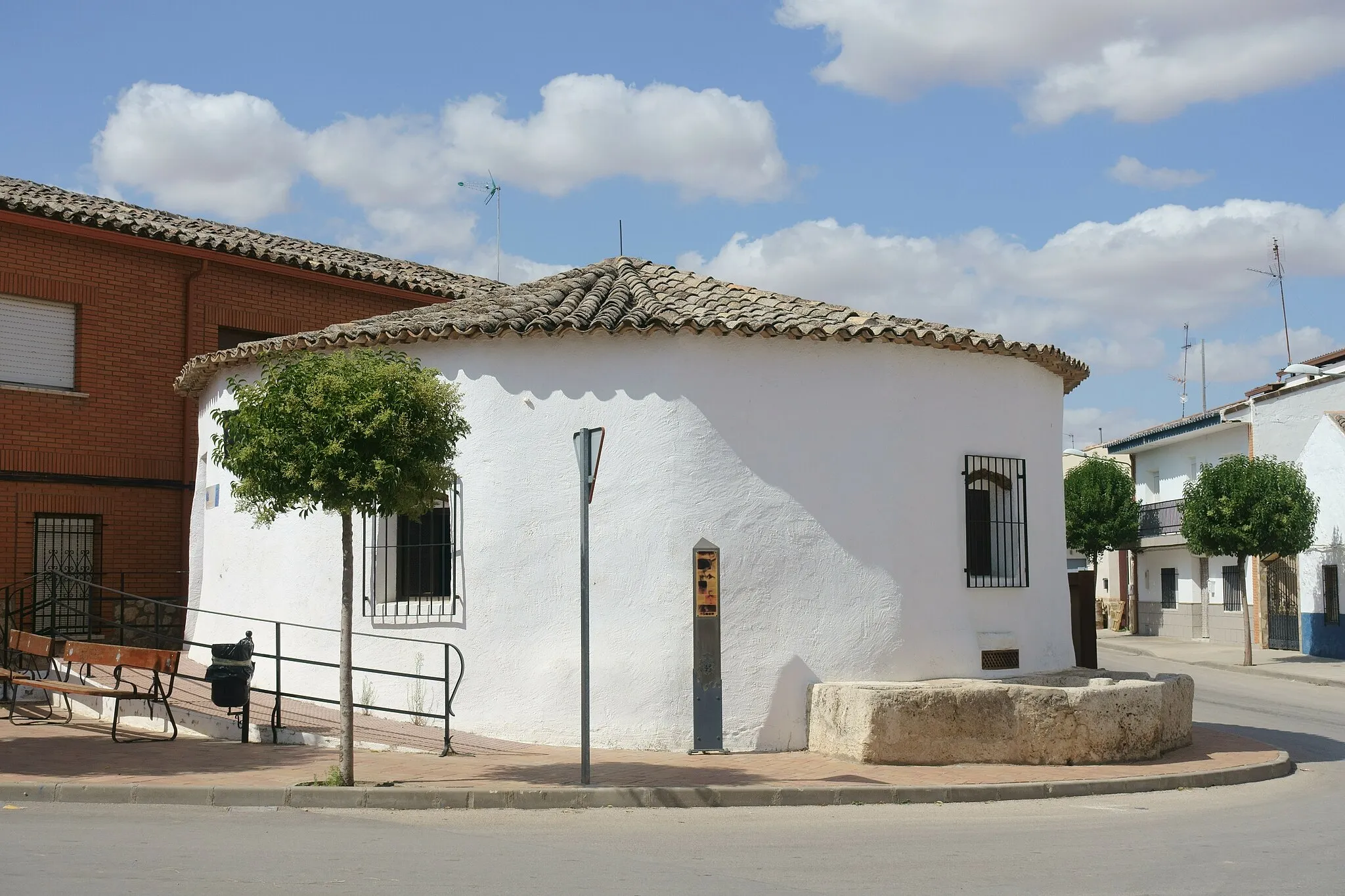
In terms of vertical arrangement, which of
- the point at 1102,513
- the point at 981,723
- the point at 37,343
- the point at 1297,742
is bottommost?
the point at 1297,742

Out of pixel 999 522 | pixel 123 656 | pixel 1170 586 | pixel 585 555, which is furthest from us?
pixel 1170 586

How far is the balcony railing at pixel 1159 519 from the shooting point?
Result: 125 feet

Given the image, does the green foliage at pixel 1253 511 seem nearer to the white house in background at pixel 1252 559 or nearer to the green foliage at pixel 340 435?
the white house in background at pixel 1252 559

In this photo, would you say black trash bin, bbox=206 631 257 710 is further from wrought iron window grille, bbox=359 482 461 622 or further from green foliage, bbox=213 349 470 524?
green foliage, bbox=213 349 470 524

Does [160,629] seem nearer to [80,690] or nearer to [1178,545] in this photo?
[80,690]

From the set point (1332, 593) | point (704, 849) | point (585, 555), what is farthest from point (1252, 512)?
point (704, 849)

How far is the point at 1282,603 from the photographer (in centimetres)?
3138

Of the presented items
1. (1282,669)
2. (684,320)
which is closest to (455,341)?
(684,320)

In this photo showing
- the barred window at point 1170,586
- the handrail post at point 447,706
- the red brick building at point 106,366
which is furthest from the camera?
the barred window at point 1170,586

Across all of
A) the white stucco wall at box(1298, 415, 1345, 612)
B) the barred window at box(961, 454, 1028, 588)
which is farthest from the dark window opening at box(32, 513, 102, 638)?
the white stucco wall at box(1298, 415, 1345, 612)

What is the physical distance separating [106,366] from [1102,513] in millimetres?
30762

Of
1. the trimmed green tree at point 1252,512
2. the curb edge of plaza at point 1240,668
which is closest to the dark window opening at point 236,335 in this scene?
the curb edge of plaza at point 1240,668

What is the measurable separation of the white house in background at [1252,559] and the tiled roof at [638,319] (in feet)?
59.0

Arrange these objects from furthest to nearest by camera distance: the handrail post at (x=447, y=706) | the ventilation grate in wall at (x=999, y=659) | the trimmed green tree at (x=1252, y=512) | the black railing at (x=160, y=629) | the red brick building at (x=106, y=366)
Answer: the trimmed green tree at (x=1252, y=512), the red brick building at (x=106, y=366), the ventilation grate in wall at (x=999, y=659), the black railing at (x=160, y=629), the handrail post at (x=447, y=706)
